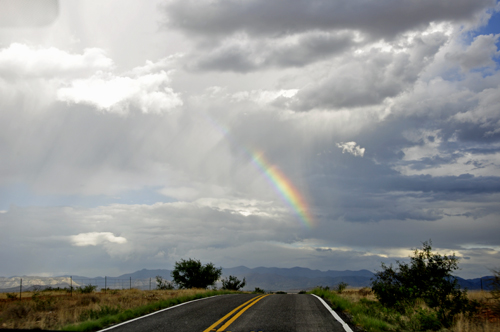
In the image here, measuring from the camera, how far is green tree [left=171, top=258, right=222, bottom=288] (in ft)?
202

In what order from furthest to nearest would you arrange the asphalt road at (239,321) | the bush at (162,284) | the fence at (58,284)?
the bush at (162,284) → the fence at (58,284) → the asphalt road at (239,321)

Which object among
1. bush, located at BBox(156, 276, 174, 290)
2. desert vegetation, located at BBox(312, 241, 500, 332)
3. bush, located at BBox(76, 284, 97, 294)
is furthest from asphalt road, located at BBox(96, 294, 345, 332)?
bush, located at BBox(156, 276, 174, 290)

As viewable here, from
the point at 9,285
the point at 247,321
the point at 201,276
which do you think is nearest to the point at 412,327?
the point at 247,321

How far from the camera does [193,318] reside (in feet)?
41.3

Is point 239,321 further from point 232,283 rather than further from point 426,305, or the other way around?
point 232,283

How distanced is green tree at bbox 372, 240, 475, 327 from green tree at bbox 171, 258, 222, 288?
46092 mm

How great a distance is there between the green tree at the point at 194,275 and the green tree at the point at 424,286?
46092mm

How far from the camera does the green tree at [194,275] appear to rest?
61.7 metres

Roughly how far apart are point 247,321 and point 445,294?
290 inches

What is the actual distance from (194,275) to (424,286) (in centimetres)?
4965

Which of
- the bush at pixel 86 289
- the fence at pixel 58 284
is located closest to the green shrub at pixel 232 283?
the fence at pixel 58 284

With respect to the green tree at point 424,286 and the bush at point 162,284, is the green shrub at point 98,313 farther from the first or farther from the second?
the bush at point 162,284

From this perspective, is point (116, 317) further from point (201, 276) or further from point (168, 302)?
point (201, 276)

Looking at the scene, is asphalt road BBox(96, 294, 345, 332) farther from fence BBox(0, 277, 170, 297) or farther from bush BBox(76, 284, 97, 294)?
bush BBox(76, 284, 97, 294)
